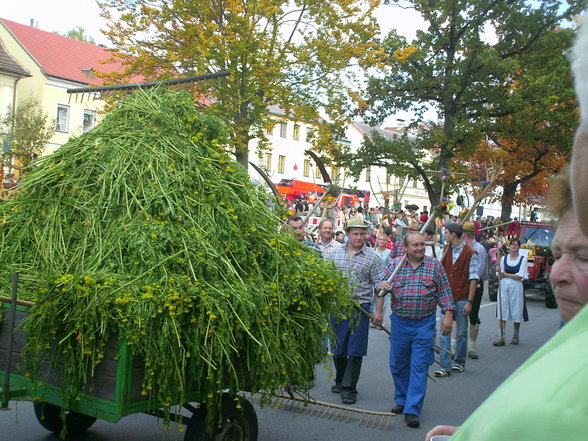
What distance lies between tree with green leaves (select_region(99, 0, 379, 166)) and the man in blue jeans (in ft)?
34.4

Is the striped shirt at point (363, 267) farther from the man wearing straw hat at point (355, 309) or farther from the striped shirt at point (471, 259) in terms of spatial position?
the striped shirt at point (471, 259)

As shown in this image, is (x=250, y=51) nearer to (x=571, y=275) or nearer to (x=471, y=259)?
(x=471, y=259)

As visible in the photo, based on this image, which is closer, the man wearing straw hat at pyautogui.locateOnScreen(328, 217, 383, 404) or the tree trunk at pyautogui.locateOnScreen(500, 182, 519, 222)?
the man wearing straw hat at pyautogui.locateOnScreen(328, 217, 383, 404)

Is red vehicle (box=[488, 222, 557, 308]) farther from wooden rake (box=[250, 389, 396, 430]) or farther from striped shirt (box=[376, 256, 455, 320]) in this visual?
wooden rake (box=[250, 389, 396, 430])

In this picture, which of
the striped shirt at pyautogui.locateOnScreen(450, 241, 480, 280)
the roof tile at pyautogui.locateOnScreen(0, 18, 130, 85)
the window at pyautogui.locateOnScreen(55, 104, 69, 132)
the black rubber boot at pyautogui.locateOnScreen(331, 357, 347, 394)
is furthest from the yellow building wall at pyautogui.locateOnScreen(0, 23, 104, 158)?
the black rubber boot at pyautogui.locateOnScreen(331, 357, 347, 394)

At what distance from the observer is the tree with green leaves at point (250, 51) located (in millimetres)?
20328

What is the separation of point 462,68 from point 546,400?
94.0ft

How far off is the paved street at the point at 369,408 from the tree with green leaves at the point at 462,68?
688 inches

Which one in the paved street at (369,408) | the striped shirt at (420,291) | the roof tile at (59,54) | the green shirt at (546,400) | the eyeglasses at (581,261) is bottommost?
the paved street at (369,408)

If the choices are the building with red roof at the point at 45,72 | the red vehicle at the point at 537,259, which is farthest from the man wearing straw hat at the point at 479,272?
the building with red roof at the point at 45,72

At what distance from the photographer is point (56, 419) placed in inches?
229

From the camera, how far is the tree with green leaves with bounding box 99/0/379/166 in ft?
66.7

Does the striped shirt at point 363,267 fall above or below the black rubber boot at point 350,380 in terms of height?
above

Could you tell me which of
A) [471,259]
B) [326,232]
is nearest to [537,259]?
[471,259]
